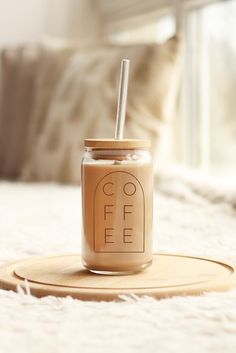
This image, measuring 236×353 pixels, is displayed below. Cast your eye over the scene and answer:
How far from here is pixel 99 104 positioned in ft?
7.15

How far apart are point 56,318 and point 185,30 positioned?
185 centimetres

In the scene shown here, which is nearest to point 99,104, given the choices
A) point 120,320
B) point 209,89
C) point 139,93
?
point 139,93

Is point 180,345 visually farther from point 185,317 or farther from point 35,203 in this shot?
point 35,203

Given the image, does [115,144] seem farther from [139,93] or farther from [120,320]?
[139,93]

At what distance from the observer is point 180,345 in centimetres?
57

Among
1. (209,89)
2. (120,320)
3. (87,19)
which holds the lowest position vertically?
(120,320)

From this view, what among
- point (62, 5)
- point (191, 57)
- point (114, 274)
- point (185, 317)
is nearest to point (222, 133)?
point (191, 57)

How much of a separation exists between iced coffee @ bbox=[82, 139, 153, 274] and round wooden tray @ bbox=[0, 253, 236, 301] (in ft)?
0.06

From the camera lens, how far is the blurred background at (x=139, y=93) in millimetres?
2150

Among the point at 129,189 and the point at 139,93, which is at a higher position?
the point at 139,93

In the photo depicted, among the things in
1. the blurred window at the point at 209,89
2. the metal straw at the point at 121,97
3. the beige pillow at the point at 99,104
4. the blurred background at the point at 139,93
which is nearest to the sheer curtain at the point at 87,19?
the blurred background at the point at 139,93

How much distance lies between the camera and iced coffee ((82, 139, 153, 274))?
83 cm

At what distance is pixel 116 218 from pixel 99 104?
4.52 ft

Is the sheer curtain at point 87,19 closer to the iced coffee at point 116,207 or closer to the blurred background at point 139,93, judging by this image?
the blurred background at point 139,93
